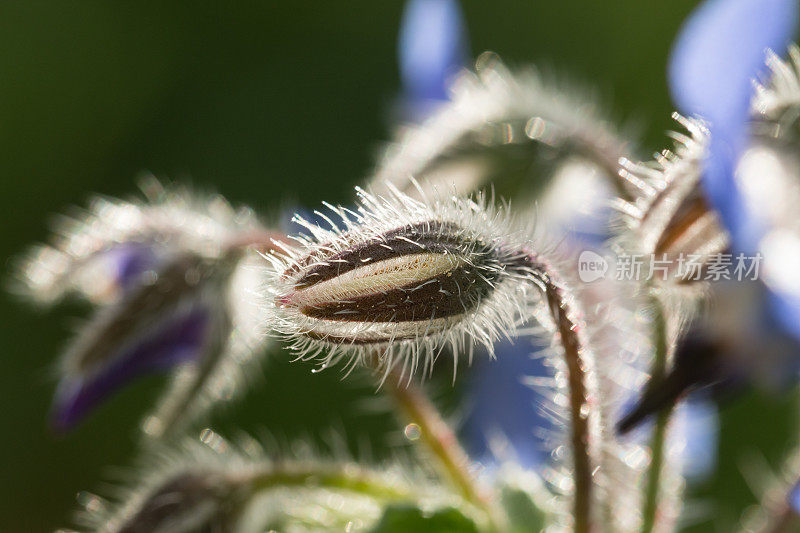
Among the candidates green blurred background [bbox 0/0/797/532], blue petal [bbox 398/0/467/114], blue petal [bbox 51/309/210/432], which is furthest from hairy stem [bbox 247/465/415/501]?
green blurred background [bbox 0/0/797/532]

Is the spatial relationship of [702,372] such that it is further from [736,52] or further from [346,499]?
[346,499]

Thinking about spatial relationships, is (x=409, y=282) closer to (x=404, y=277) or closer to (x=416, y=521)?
(x=404, y=277)

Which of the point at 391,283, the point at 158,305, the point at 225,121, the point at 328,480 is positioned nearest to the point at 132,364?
the point at 158,305

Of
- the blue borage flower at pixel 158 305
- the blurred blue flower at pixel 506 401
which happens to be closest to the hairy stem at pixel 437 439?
the blue borage flower at pixel 158 305

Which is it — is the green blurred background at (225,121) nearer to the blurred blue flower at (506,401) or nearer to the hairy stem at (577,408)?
the blurred blue flower at (506,401)

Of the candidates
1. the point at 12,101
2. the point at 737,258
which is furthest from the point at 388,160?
the point at 12,101
